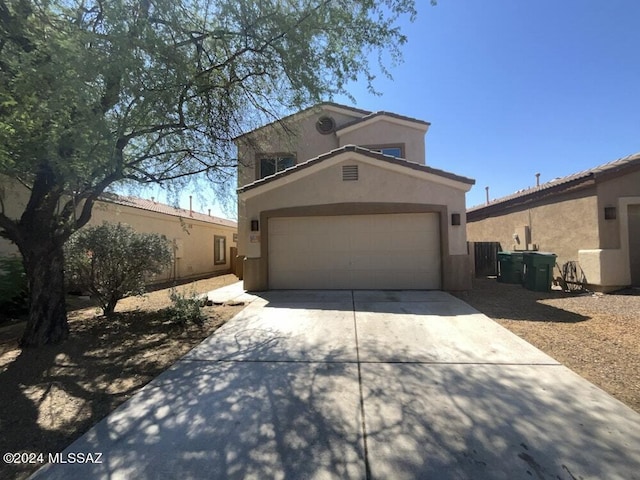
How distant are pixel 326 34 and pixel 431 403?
5.67 metres

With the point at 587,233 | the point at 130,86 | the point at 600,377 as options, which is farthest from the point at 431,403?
the point at 587,233

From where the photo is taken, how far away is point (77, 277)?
23.6 ft

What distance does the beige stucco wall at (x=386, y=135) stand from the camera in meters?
14.0

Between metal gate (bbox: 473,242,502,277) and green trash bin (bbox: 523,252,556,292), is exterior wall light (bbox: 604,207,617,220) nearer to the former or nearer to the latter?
green trash bin (bbox: 523,252,556,292)

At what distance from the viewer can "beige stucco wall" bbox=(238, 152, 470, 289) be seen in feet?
32.7

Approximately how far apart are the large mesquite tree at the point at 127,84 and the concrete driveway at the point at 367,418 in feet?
10.3

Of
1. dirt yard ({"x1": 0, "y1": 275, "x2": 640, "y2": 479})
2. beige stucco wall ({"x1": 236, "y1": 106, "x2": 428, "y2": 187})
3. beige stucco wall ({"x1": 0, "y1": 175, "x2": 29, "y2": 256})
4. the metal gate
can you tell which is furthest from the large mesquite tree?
the metal gate

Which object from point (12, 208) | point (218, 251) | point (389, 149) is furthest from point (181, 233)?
point (389, 149)

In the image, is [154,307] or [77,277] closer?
[77,277]

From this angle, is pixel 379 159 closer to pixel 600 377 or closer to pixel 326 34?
pixel 326 34

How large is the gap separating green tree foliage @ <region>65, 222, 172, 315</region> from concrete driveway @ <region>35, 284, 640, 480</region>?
3.12m

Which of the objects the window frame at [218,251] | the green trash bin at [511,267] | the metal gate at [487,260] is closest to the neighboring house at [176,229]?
the window frame at [218,251]

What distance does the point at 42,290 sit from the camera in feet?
18.7

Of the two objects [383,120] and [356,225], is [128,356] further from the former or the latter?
[383,120]
